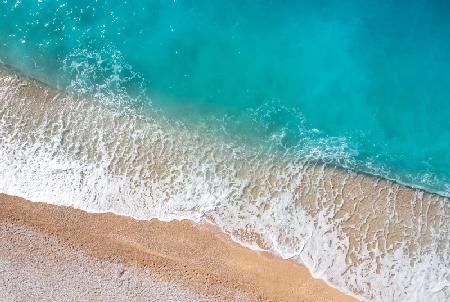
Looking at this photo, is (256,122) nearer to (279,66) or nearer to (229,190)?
(279,66)

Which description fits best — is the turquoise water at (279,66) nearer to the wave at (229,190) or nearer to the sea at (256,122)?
the sea at (256,122)

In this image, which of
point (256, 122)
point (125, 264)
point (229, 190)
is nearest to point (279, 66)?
point (256, 122)

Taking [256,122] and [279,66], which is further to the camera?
[279,66]

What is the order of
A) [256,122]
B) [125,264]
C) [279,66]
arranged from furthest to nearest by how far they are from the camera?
[279,66], [256,122], [125,264]

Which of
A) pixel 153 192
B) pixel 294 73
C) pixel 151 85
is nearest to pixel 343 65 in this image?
pixel 294 73

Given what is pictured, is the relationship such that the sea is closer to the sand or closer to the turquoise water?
the turquoise water

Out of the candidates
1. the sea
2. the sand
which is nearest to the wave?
the sea

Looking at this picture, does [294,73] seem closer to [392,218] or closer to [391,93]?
[391,93]
